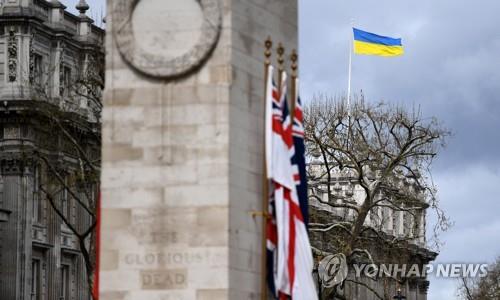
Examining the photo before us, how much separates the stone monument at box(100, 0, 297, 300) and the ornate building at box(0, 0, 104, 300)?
156 feet

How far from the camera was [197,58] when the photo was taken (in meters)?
28.9

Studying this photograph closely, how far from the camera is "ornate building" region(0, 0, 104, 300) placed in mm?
80062

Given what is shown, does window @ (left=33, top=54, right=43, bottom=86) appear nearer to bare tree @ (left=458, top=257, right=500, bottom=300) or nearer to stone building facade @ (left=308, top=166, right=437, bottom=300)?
stone building facade @ (left=308, top=166, right=437, bottom=300)

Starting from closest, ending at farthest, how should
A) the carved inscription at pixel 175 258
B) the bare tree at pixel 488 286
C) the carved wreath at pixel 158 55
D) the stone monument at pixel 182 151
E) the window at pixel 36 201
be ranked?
the carved inscription at pixel 175 258, the stone monument at pixel 182 151, the carved wreath at pixel 158 55, the window at pixel 36 201, the bare tree at pixel 488 286

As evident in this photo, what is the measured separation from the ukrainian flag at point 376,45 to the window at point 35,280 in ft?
59.1

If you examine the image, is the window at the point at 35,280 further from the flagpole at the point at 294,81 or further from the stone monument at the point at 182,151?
the stone monument at the point at 182,151

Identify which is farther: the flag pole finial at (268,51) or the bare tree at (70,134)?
the bare tree at (70,134)

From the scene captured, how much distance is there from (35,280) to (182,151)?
5474 centimetres

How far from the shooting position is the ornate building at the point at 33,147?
80.1 m

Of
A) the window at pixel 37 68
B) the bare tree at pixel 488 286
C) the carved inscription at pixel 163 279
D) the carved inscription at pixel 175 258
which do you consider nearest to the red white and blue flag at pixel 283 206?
the carved inscription at pixel 175 258

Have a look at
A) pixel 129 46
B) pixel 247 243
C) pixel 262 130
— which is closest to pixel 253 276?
pixel 247 243

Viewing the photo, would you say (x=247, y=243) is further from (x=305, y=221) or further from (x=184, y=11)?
(x=184, y=11)

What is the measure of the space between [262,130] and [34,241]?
5321 cm

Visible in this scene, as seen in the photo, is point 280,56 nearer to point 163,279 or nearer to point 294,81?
point 294,81
